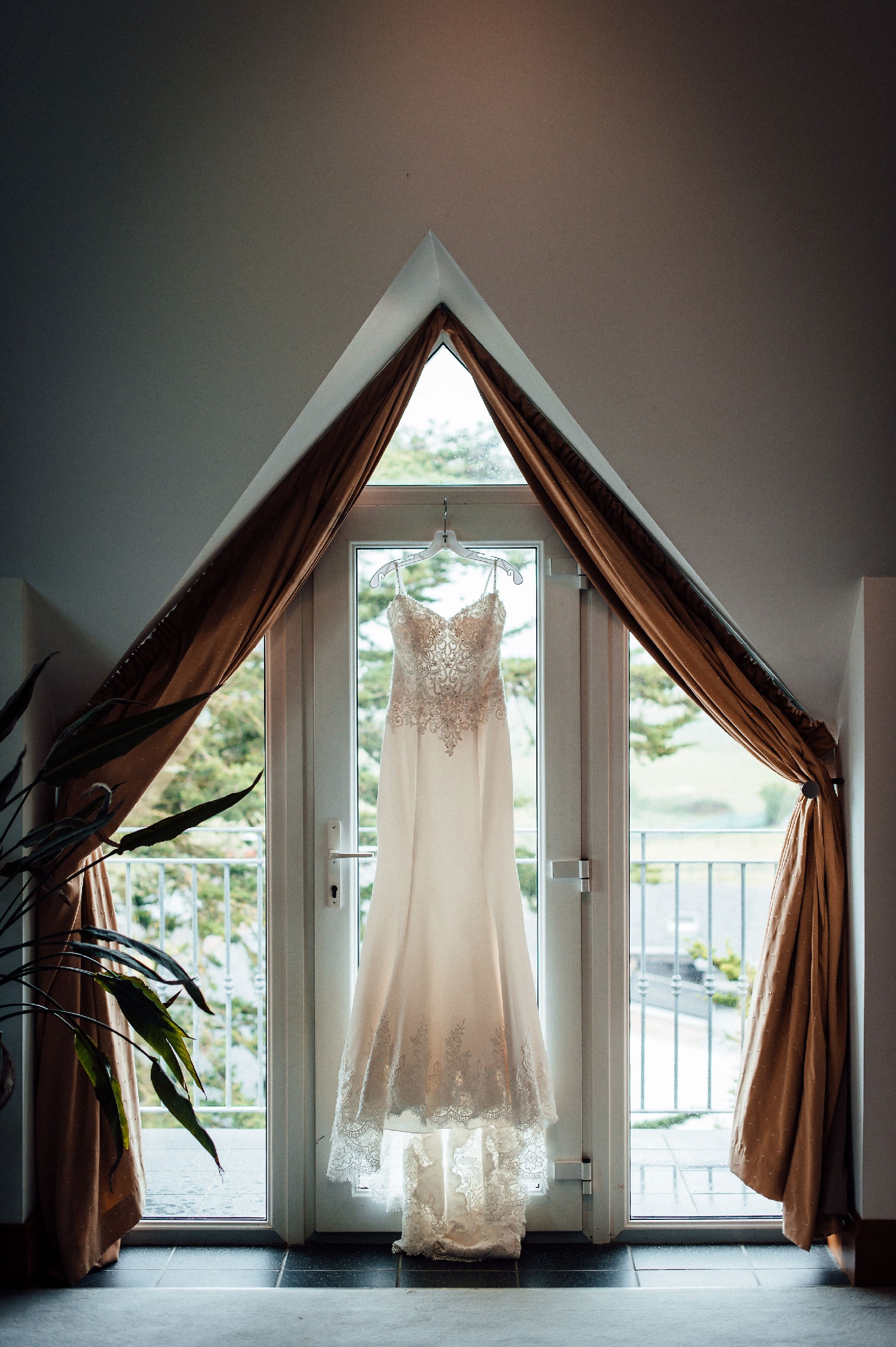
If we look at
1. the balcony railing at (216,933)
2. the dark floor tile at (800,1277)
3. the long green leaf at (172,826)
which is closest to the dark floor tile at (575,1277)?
the dark floor tile at (800,1277)

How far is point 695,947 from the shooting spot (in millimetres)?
3225

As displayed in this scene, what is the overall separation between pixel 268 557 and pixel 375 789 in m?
0.70

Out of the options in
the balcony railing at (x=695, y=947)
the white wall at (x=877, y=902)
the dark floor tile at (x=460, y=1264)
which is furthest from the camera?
the balcony railing at (x=695, y=947)

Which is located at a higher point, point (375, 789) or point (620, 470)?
point (620, 470)

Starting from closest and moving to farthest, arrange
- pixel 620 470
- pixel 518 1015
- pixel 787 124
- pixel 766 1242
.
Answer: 1. pixel 787 124
2. pixel 620 470
3. pixel 518 1015
4. pixel 766 1242

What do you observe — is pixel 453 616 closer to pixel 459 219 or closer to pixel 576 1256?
pixel 459 219

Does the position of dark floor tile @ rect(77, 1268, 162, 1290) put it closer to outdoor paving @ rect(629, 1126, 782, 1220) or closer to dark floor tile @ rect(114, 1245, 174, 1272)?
dark floor tile @ rect(114, 1245, 174, 1272)

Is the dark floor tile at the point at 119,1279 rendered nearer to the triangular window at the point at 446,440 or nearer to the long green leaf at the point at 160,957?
the long green leaf at the point at 160,957

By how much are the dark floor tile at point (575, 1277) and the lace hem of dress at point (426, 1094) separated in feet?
1.21

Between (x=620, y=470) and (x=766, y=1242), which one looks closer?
(x=620, y=470)

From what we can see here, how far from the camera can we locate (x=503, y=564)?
2.52 m

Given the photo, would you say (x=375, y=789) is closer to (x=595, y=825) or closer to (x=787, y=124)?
(x=595, y=825)

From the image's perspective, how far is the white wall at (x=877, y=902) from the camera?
7.49 ft

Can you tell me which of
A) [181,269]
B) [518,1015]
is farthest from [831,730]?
[181,269]
